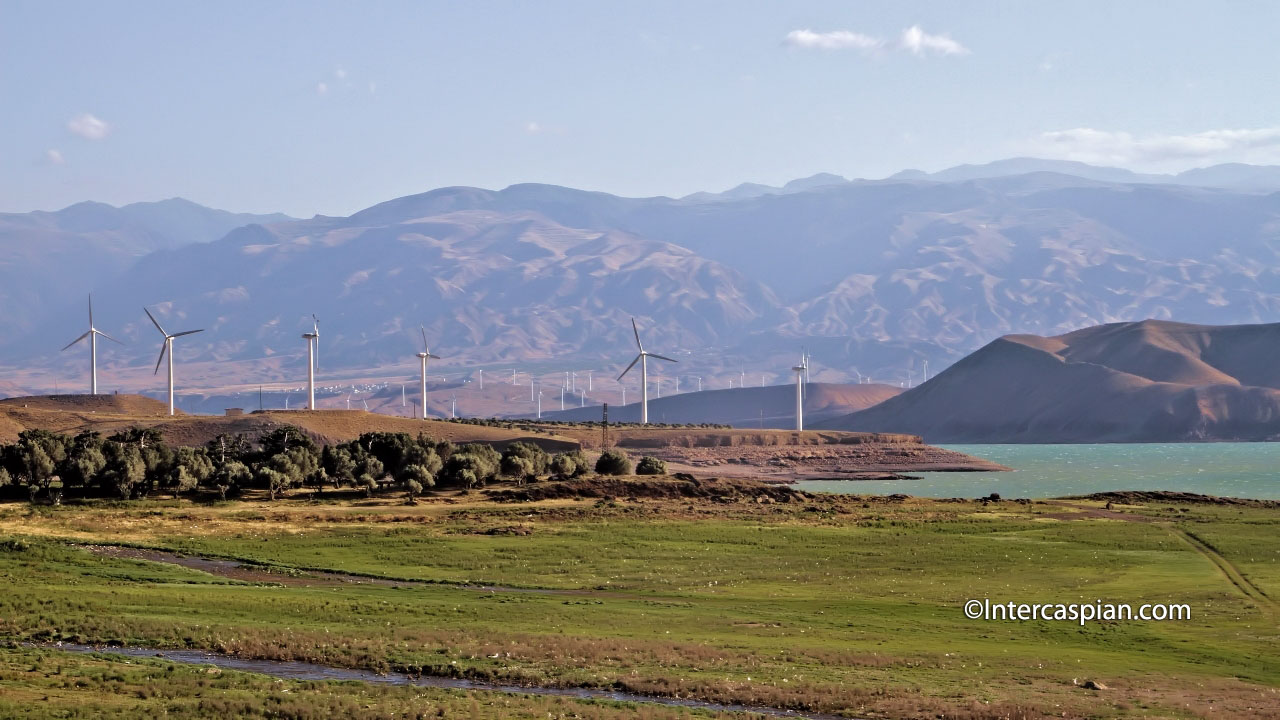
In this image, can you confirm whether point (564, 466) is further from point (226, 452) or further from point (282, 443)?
point (226, 452)

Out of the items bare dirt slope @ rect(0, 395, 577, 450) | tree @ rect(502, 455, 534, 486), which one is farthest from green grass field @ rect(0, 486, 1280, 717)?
bare dirt slope @ rect(0, 395, 577, 450)

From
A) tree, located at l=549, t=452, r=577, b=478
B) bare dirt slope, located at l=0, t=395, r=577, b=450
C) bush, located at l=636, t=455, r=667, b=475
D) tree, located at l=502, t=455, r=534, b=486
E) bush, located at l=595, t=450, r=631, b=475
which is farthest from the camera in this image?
bare dirt slope, located at l=0, t=395, r=577, b=450

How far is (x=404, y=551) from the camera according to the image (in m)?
69.3

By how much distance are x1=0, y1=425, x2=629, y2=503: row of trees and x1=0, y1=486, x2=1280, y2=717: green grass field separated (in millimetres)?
7561

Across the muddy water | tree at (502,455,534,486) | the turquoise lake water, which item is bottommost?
the turquoise lake water

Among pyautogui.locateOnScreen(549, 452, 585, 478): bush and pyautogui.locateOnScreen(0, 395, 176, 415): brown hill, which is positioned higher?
pyautogui.locateOnScreen(0, 395, 176, 415): brown hill

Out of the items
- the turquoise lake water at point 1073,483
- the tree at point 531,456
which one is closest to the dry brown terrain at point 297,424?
the turquoise lake water at point 1073,483

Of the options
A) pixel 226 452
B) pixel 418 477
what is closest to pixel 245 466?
pixel 418 477

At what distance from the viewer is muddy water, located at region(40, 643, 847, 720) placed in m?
37.1

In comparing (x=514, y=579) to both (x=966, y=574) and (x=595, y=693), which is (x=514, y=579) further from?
(x=595, y=693)

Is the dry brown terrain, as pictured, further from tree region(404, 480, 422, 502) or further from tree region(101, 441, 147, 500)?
tree region(404, 480, 422, 502)

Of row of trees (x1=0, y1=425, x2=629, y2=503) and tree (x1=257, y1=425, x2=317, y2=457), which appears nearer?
row of trees (x1=0, y1=425, x2=629, y2=503)

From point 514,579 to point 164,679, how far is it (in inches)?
1011

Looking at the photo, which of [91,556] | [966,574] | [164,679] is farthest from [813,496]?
[164,679]
